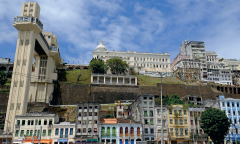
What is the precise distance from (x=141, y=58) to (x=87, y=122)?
62054 mm

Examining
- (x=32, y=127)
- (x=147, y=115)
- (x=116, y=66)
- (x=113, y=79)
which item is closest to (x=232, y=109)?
(x=147, y=115)

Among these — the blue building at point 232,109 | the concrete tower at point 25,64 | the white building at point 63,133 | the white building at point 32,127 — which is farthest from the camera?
the blue building at point 232,109

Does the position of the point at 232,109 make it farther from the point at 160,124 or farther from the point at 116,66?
the point at 116,66

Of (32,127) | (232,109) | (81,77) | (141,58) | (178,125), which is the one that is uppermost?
(141,58)

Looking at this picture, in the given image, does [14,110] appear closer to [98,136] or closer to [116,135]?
[98,136]

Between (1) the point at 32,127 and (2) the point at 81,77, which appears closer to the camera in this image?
(1) the point at 32,127

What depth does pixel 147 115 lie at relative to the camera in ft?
162

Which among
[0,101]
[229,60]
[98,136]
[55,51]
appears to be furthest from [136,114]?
[229,60]

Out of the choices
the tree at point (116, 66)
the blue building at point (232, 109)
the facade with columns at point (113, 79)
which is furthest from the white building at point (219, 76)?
the blue building at point (232, 109)

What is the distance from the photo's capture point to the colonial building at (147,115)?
1877 inches

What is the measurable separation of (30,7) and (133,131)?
37.8m

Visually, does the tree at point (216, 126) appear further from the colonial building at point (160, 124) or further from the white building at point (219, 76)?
the white building at point (219, 76)

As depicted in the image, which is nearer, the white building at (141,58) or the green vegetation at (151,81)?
the green vegetation at (151,81)

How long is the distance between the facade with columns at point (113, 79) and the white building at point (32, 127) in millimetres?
29407
